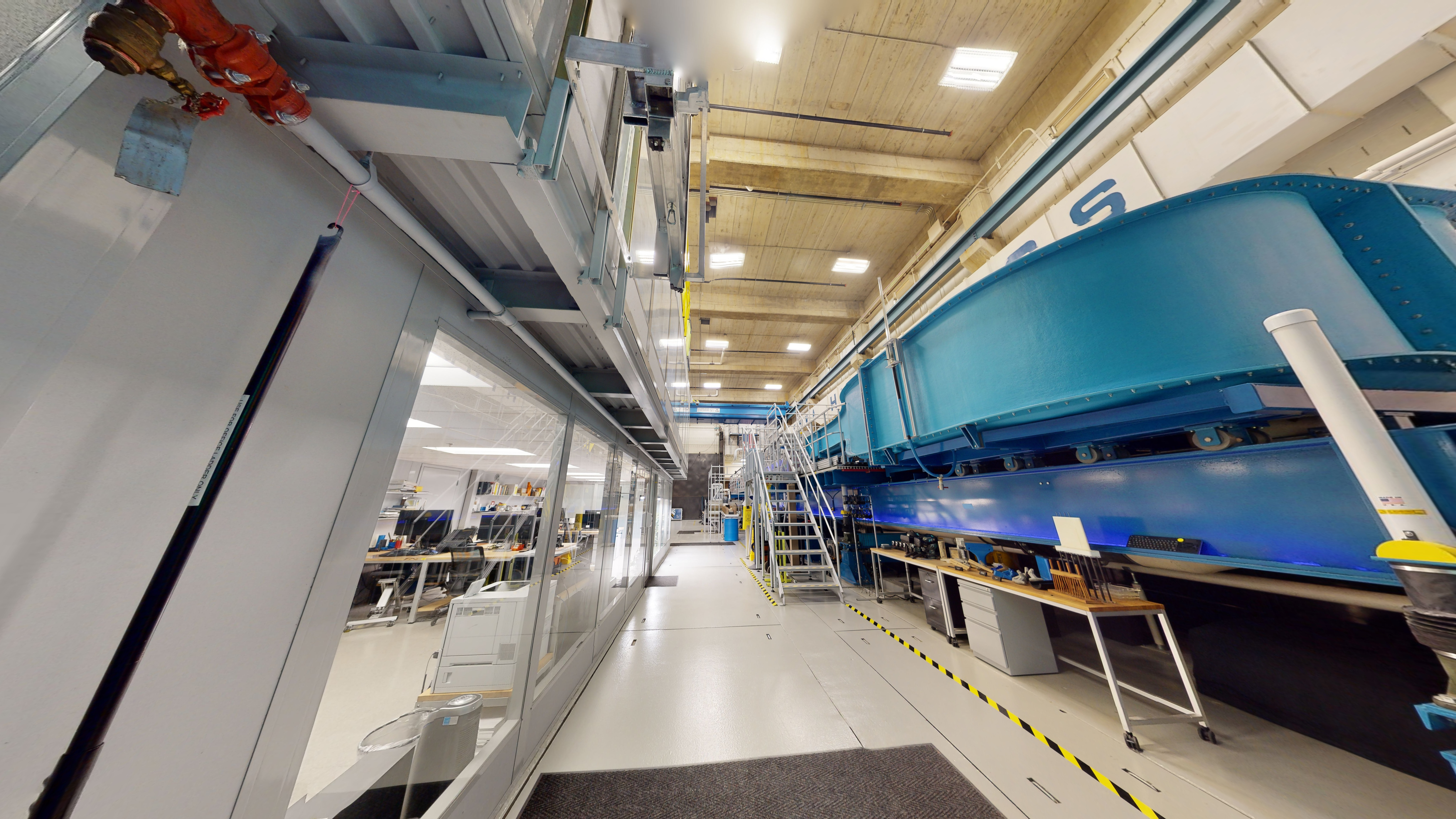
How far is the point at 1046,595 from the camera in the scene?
10.9 feet

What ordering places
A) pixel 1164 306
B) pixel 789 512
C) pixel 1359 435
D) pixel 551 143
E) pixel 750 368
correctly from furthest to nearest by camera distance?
pixel 750 368, pixel 789 512, pixel 1164 306, pixel 1359 435, pixel 551 143

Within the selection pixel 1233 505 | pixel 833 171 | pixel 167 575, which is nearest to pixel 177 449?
pixel 167 575

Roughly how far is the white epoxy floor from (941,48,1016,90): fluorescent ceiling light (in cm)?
692

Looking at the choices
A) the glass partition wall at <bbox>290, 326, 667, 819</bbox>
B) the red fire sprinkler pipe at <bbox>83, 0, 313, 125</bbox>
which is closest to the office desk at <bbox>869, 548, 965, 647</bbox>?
the glass partition wall at <bbox>290, 326, 667, 819</bbox>

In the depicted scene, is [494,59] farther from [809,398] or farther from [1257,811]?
[809,398]

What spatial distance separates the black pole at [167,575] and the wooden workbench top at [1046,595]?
15.0ft

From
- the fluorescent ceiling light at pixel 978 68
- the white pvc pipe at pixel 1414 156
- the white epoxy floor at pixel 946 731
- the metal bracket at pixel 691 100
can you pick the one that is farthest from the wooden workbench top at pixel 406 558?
the fluorescent ceiling light at pixel 978 68

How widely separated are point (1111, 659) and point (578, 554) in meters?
5.55

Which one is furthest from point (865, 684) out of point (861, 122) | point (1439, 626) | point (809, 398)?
point (861, 122)

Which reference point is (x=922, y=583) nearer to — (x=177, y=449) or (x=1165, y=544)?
(x=1165, y=544)

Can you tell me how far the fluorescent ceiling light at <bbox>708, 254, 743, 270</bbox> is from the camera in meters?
7.60

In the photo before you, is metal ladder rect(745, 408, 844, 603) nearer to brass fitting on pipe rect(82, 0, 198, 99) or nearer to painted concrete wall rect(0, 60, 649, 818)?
painted concrete wall rect(0, 60, 649, 818)

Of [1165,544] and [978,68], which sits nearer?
[1165,544]

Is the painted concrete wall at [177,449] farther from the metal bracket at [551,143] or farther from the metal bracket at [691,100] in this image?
the metal bracket at [691,100]
